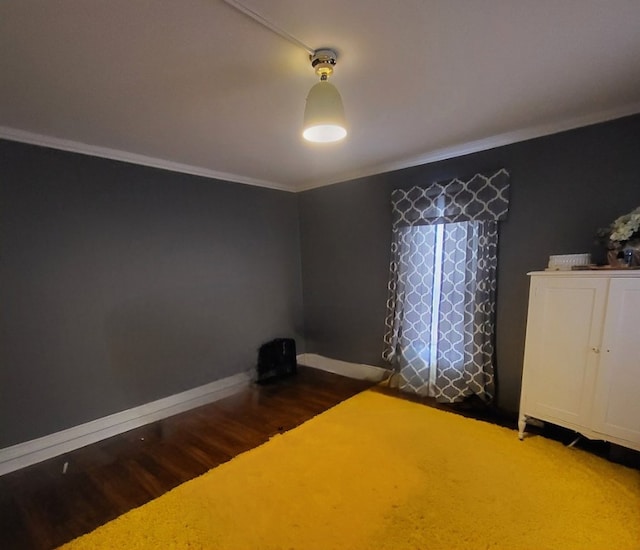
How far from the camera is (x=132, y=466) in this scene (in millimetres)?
2068

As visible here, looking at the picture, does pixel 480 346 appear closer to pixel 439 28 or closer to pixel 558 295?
pixel 558 295

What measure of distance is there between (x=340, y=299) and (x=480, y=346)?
151 centimetres

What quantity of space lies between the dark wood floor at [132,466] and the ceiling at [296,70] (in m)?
2.18

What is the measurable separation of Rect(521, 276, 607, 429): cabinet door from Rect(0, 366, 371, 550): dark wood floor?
1.57 meters

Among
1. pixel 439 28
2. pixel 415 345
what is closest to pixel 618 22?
pixel 439 28

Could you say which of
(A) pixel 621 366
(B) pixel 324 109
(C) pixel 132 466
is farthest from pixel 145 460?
(A) pixel 621 366

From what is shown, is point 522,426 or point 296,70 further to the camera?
point 522,426

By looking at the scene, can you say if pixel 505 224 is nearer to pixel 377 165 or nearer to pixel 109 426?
pixel 377 165

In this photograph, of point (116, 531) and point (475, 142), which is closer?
point (116, 531)

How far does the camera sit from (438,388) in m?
2.84

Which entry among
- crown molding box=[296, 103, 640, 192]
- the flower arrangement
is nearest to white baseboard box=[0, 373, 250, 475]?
crown molding box=[296, 103, 640, 192]

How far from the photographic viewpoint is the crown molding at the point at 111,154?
82.7 inches

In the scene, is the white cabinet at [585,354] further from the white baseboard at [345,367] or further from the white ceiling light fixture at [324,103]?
the white ceiling light fixture at [324,103]

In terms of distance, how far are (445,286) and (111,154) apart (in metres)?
2.92
